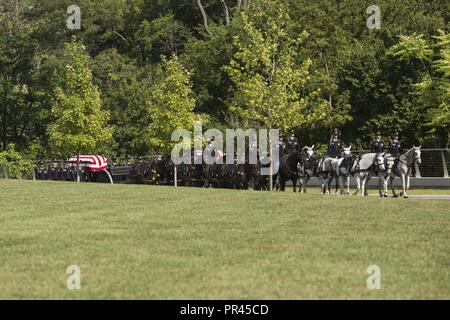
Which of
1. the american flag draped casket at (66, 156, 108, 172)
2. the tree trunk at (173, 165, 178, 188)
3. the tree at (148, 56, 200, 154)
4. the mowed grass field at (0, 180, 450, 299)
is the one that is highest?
the tree at (148, 56, 200, 154)

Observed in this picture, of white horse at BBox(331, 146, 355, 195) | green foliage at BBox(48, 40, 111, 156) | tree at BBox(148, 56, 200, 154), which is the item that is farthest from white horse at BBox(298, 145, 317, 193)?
green foliage at BBox(48, 40, 111, 156)

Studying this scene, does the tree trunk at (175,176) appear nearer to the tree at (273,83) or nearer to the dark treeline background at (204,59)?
the tree at (273,83)

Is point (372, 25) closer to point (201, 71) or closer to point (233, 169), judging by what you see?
point (201, 71)

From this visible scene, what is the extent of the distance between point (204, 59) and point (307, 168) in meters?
34.2

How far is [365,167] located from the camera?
122 ft

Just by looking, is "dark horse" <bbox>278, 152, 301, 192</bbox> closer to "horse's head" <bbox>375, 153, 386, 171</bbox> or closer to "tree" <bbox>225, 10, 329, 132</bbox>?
"horse's head" <bbox>375, 153, 386, 171</bbox>

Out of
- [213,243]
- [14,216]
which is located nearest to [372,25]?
[14,216]

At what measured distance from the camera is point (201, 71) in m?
73.9

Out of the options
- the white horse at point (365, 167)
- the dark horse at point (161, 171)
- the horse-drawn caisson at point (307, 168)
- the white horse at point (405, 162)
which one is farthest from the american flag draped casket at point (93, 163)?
the white horse at point (405, 162)

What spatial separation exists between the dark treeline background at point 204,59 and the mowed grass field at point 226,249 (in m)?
34.1

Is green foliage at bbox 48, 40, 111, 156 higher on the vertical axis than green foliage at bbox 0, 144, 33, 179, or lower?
higher

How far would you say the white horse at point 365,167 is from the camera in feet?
119

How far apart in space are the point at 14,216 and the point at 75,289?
10.6m

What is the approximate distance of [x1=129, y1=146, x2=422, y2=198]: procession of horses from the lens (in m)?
36.2
